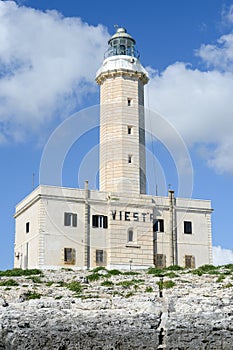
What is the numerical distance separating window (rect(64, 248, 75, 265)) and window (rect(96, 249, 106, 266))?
158cm

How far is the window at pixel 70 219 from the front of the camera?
3972 cm

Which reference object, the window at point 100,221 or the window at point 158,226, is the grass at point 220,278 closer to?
the window at point 100,221

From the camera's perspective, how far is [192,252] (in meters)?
41.9

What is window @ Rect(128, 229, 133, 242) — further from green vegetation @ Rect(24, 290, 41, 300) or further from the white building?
green vegetation @ Rect(24, 290, 41, 300)

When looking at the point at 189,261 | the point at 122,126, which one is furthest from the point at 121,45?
the point at 189,261

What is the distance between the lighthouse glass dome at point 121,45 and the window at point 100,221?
41.3 ft

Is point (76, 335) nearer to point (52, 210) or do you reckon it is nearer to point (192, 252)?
point (52, 210)

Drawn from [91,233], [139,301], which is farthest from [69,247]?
[139,301]

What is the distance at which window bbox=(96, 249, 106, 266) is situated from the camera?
1566 inches

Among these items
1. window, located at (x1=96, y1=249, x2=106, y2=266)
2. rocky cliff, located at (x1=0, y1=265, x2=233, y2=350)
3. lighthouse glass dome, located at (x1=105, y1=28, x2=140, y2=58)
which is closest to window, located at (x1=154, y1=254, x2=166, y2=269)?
window, located at (x1=96, y1=249, x2=106, y2=266)

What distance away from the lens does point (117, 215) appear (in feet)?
133

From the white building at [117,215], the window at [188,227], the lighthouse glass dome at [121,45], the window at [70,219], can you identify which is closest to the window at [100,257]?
the white building at [117,215]

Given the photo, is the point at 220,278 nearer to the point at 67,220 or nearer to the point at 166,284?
the point at 166,284

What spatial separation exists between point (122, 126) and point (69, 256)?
9.42 metres
